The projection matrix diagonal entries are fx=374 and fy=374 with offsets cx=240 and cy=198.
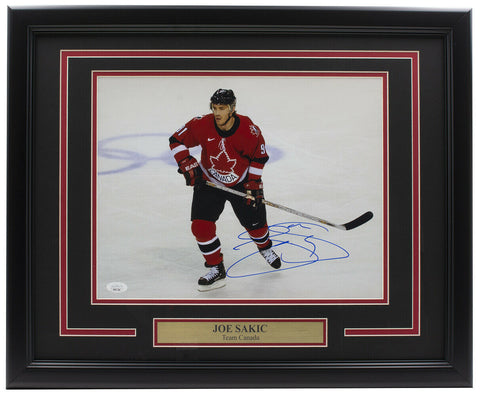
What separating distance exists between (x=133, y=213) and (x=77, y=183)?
0.21 m

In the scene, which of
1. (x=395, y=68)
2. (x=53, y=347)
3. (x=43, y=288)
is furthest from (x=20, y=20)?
(x=395, y=68)

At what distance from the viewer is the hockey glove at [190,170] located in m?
1.25

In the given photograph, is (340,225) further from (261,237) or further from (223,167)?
(223,167)

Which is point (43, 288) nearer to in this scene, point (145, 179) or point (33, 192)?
point (33, 192)

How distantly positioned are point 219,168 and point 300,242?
1.22 ft

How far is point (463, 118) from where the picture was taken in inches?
48.9

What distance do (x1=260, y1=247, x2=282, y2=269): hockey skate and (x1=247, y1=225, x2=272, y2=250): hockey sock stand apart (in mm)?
14

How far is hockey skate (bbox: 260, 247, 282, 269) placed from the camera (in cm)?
125

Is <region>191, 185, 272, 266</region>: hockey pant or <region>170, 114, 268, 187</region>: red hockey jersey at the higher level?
<region>170, 114, 268, 187</region>: red hockey jersey

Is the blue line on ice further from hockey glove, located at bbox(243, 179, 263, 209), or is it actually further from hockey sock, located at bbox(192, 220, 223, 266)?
hockey sock, located at bbox(192, 220, 223, 266)

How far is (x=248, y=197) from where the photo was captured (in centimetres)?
126

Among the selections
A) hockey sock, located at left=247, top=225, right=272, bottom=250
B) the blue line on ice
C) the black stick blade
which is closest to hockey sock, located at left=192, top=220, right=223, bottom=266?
hockey sock, located at left=247, top=225, right=272, bottom=250

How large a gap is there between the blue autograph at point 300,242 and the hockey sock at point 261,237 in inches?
0.6

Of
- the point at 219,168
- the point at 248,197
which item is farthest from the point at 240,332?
the point at 219,168
